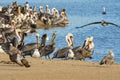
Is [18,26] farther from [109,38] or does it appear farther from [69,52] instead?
[69,52]

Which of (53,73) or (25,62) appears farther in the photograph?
(25,62)

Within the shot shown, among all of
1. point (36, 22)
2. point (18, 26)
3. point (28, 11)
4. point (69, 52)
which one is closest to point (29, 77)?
point (69, 52)

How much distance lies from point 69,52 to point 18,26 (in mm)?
17067

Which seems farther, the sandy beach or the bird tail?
the bird tail

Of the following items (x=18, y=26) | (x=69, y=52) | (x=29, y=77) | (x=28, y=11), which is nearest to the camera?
(x=29, y=77)

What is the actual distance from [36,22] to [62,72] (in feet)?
97.7

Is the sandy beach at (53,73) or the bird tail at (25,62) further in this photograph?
the bird tail at (25,62)

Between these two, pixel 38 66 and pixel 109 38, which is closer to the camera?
pixel 38 66

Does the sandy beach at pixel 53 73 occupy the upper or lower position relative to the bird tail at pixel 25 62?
lower

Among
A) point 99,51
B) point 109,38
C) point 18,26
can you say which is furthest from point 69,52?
point 18,26

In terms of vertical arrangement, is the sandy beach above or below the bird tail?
below

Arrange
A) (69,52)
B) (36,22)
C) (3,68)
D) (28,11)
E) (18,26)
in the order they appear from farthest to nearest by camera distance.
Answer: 1. (28,11)
2. (36,22)
3. (18,26)
4. (69,52)
5. (3,68)

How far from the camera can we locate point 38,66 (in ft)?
53.1

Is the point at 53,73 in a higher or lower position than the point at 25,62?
lower
